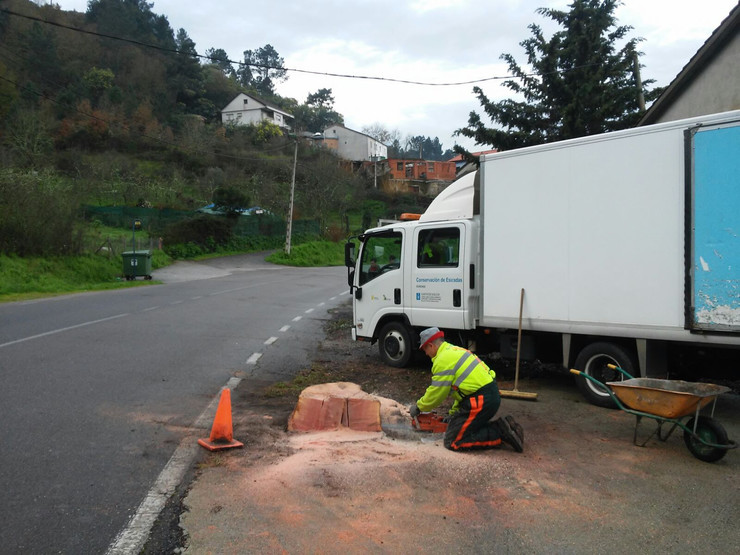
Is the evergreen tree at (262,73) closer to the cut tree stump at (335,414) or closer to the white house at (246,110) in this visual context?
the white house at (246,110)

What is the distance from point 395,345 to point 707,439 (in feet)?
16.7

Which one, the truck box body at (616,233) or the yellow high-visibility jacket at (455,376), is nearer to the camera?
the yellow high-visibility jacket at (455,376)

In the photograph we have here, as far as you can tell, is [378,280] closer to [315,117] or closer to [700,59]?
[700,59]

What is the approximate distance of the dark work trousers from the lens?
548cm

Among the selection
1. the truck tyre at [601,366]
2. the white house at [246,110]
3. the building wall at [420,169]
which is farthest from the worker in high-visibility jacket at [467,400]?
the white house at [246,110]

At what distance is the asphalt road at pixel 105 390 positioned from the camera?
4125 millimetres

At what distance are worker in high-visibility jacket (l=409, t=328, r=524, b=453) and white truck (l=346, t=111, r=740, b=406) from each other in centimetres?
224

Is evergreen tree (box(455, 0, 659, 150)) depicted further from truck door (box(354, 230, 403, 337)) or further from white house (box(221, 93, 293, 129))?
white house (box(221, 93, 293, 129))

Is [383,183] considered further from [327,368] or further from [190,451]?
[190,451]

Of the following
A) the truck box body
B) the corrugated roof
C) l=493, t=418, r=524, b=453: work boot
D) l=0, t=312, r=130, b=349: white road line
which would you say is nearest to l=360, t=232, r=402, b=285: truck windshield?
the truck box body

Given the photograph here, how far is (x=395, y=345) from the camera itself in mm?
9633

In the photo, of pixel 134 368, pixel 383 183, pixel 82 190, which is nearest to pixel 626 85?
pixel 134 368

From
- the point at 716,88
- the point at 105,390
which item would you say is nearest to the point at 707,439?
the point at 105,390

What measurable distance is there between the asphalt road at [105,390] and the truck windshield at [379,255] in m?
1.91
